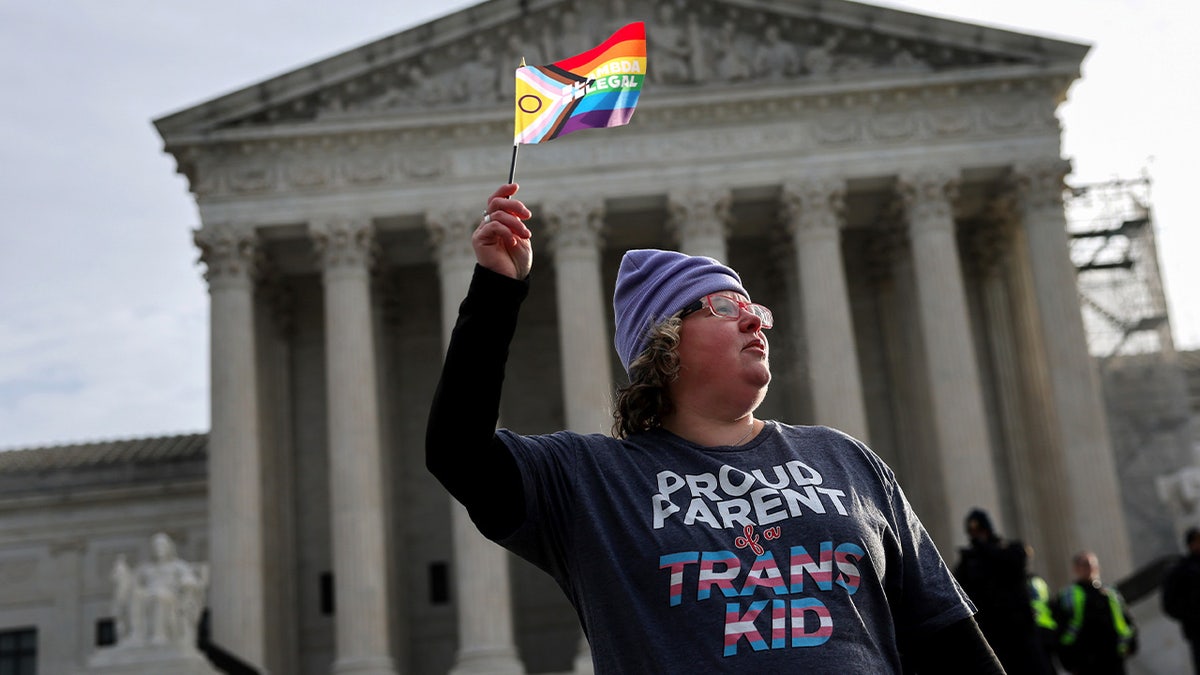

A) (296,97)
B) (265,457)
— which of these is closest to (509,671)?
(265,457)

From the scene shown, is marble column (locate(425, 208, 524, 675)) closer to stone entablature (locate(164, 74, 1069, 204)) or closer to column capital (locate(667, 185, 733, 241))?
stone entablature (locate(164, 74, 1069, 204))

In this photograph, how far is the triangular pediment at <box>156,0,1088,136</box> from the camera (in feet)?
114

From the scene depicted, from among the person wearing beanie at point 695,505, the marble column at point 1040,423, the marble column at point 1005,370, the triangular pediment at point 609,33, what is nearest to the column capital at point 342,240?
the triangular pediment at point 609,33

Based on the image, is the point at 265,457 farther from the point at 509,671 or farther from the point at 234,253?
the point at 509,671

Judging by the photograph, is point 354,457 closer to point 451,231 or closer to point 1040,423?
point 451,231

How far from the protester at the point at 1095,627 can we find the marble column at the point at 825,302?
51.6 ft

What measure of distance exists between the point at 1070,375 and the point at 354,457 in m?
16.9

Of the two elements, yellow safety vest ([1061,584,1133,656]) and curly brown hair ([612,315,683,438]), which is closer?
curly brown hair ([612,315,683,438])

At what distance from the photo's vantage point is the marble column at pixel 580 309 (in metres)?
33.1

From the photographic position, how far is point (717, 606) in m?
Answer: 3.09

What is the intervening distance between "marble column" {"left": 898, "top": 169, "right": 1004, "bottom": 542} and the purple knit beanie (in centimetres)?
2985

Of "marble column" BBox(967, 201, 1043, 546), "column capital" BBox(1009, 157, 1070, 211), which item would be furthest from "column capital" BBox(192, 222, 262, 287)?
"marble column" BBox(967, 201, 1043, 546)

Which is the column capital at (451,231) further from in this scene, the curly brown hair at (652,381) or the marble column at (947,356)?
the curly brown hair at (652,381)

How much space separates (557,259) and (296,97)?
25.3 ft
